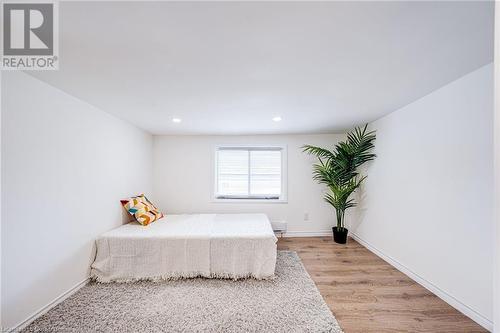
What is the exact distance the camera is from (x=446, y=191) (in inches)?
81.4

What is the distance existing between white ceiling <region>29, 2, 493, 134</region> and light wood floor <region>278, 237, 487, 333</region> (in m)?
2.13

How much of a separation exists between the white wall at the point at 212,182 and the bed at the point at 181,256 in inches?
61.0

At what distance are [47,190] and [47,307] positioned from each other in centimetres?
107

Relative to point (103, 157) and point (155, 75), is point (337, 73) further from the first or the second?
point (103, 157)

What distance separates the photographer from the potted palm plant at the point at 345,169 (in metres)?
3.49

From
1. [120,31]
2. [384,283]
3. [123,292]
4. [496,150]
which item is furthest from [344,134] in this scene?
[123,292]

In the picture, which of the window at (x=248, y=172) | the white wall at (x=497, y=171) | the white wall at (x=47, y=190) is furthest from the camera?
the window at (x=248, y=172)

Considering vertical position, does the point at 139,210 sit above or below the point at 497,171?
below

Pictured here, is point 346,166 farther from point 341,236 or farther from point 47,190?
point 47,190

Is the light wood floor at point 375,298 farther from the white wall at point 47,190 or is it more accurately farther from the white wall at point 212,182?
the white wall at point 47,190

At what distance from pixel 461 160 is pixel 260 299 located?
234cm

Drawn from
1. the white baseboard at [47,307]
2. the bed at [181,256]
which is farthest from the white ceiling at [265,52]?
the white baseboard at [47,307]

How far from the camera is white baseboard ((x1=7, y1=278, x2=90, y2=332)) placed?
1.65m

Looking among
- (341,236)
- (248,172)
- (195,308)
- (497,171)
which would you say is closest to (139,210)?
(195,308)
